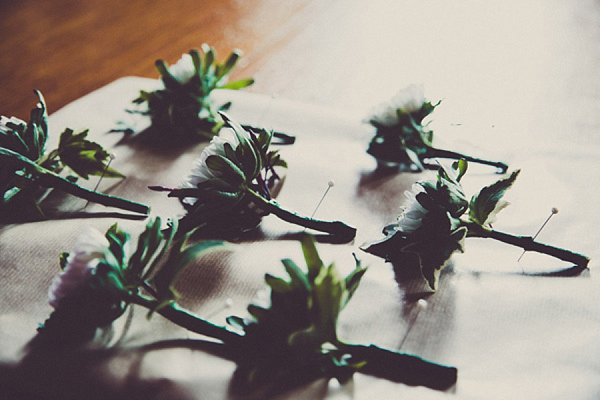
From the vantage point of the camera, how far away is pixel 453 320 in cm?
38

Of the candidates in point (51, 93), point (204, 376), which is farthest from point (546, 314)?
point (51, 93)

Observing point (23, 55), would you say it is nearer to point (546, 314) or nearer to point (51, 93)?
point (51, 93)

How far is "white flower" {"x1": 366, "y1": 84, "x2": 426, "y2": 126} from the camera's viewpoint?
1.64ft

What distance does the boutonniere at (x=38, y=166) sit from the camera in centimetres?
47

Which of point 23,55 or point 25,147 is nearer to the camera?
point 25,147

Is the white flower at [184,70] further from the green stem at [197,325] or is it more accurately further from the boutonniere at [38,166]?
the green stem at [197,325]

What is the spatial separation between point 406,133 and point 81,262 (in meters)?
0.33

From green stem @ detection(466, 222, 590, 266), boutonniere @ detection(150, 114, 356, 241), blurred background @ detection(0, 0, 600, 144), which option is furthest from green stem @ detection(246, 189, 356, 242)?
blurred background @ detection(0, 0, 600, 144)

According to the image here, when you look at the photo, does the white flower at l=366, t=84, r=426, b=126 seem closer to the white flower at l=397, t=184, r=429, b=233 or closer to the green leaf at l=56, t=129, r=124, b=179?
the white flower at l=397, t=184, r=429, b=233

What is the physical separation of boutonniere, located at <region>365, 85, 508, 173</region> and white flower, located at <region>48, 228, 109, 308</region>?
0.98 feet

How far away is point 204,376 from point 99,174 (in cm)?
26

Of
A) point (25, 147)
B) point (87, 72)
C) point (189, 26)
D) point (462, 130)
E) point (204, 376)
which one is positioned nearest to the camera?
point (204, 376)

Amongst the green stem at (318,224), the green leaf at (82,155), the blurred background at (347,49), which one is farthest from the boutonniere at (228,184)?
the blurred background at (347,49)

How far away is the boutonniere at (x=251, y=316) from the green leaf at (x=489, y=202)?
0.41 feet
